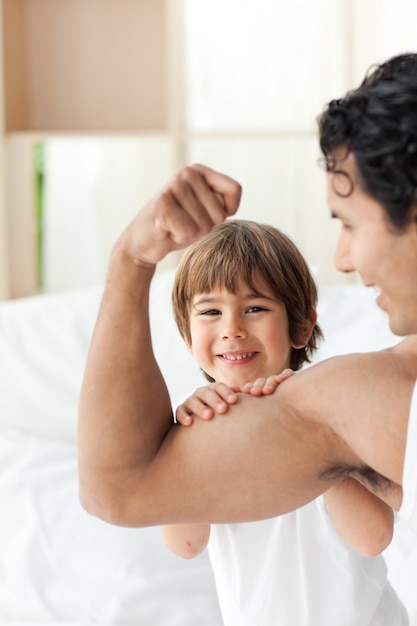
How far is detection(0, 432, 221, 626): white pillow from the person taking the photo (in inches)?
75.7

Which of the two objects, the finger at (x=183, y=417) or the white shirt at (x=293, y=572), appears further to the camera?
the white shirt at (x=293, y=572)

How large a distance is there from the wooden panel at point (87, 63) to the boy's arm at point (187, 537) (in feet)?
9.28

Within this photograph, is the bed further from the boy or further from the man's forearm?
the man's forearm

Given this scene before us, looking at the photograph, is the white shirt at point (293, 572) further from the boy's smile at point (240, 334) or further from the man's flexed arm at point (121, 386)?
the man's flexed arm at point (121, 386)

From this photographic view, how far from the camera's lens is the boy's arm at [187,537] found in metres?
1.46

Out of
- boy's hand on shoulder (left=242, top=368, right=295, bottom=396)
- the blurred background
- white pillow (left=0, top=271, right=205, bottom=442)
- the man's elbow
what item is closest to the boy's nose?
boy's hand on shoulder (left=242, top=368, right=295, bottom=396)

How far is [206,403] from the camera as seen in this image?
121 cm

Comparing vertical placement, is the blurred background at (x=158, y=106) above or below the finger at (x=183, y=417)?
above

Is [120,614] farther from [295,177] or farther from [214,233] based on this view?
[295,177]

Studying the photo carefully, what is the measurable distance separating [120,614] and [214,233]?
76cm

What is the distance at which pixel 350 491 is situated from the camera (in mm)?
1354

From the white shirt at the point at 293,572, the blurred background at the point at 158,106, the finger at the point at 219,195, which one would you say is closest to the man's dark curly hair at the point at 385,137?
the finger at the point at 219,195

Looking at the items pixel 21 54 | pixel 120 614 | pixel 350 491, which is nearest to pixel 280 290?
pixel 350 491

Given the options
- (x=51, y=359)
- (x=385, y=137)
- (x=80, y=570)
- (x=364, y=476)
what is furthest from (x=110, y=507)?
(x=51, y=359)
